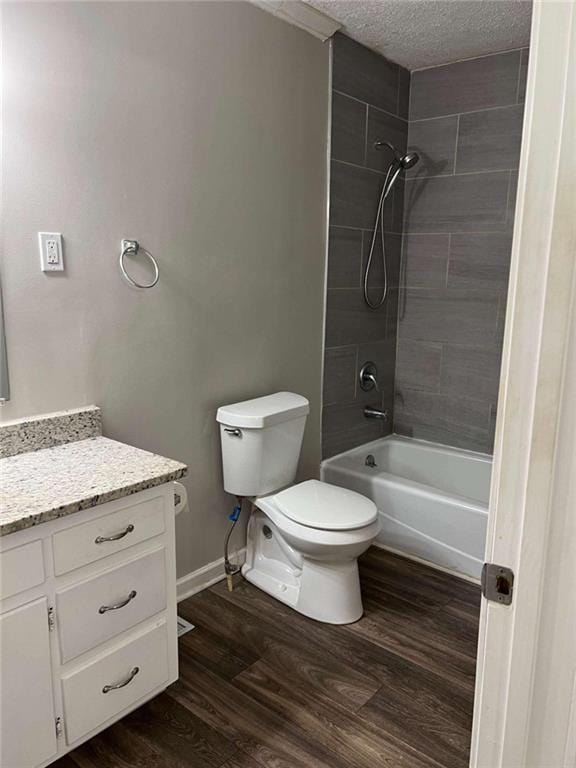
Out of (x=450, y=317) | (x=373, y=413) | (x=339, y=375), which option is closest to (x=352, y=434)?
(x=373, y=413)

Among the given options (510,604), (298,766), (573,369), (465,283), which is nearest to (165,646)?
(298,766)

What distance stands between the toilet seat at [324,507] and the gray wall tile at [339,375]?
0.66 m

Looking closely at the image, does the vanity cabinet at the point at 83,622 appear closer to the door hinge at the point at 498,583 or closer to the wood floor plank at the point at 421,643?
the wood floor plank at the point at 421,643

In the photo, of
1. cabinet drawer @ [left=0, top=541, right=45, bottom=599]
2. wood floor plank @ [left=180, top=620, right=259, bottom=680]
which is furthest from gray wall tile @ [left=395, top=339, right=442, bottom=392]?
cabinet drawer @ [left=0, top=541, right=45, bottom=599]

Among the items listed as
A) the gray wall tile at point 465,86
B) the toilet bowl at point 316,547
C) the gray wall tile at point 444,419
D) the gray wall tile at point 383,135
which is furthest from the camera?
the gray wall tile at point 444,419

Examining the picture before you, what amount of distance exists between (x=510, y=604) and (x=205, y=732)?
1.38m

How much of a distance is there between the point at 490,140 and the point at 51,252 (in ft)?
7.59

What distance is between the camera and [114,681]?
1.64m

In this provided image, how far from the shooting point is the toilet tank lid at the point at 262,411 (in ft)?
7.65

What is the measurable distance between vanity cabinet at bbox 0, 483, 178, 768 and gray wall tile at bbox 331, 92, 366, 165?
1955 mm

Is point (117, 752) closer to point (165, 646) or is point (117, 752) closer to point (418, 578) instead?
point (165, 646)

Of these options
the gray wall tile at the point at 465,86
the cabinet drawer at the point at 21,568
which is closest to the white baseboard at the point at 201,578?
the cabinet drawer at the point at 21,568

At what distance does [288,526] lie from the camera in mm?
2311

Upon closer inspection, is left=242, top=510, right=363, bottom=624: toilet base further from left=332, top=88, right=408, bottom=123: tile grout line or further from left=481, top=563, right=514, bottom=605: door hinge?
left=332, top=88, right=408, bottom=123: tile grout line
